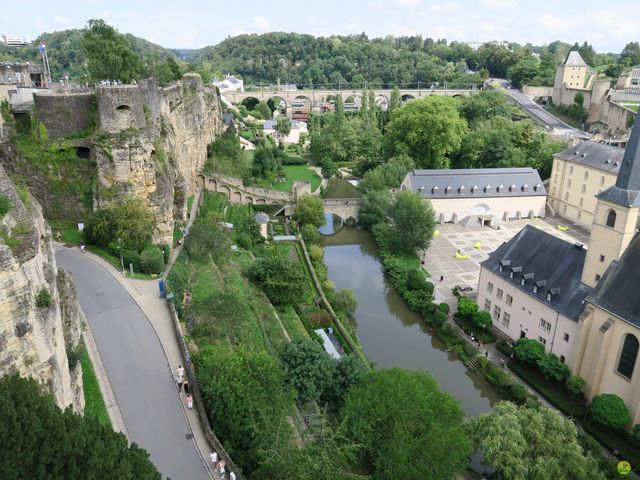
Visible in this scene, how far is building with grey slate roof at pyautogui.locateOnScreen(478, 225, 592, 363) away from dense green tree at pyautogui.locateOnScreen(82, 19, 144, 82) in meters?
31.1

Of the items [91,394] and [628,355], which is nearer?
[91,394]

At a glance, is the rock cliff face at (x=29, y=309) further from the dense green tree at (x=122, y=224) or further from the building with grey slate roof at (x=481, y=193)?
the building with grey slate roof at (x=481, y=193)

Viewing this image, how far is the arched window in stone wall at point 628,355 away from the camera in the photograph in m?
22.1

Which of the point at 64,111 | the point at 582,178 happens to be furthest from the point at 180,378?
the point at 582,178

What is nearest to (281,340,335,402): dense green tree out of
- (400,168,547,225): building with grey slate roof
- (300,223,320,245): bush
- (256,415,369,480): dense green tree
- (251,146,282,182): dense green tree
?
(256,415,369,480): dense green tree

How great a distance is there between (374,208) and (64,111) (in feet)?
87.9

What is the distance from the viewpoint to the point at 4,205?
45.6ft

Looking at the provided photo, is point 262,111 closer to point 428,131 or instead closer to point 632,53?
point 428,131

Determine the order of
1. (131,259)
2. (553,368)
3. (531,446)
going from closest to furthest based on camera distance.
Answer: (531,446), (553,368), (131,259)

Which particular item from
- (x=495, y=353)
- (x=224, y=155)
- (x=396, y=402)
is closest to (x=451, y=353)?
(x=495, y=353)

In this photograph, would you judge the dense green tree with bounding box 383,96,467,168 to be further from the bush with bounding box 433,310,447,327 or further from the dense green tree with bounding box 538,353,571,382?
the dense green tree with bounding box 538,353,571,382

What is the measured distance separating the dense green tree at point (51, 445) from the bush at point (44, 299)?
8.75ft

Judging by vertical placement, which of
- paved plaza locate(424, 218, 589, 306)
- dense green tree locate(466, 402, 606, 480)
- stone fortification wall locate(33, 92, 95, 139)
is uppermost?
stone fortification wall locate(33, 92, 95, 139)

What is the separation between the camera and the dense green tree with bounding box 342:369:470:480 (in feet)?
55.8
